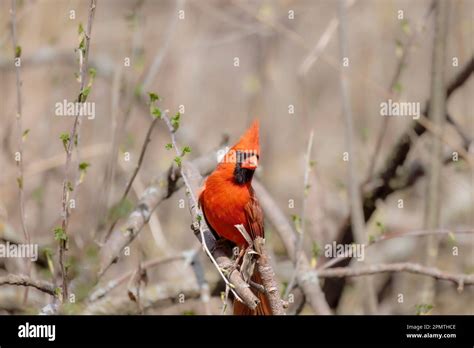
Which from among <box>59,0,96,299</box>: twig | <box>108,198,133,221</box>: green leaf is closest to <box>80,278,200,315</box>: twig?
<box>108,198,133,221</box>: green leaf

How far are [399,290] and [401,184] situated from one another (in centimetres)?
126

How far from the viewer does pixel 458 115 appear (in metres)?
6.87

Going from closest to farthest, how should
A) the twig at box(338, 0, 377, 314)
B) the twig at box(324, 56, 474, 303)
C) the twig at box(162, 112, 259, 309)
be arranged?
the twig at box(162, 112, 259, 309)
the twig at box(338, 0, 377, 314)
the twig at box(324, 56, 474, 303)

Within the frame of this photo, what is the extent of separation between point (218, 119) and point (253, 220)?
13.4 feet

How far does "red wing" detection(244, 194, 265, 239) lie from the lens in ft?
10.6

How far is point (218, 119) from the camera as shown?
7.28 m

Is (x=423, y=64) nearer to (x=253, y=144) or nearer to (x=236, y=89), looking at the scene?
(x=236, y=89)

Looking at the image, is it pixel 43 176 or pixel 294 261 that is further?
pixel 43 176

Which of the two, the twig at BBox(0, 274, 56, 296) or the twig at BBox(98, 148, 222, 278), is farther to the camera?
the twig at BBox(98, 148, 222, 278)

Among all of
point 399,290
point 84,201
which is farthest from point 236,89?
point 399,290

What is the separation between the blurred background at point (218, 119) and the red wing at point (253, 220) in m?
0.43

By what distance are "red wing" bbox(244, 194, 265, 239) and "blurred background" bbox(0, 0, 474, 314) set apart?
1.41 ft

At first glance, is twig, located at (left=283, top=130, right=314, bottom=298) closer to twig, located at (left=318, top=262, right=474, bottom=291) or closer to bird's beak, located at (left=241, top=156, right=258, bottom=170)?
twig, located at (left=318, top=262, right=474, bottom=291)

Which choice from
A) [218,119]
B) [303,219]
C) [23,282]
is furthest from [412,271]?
[218,119]
